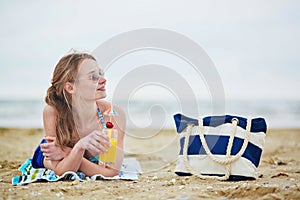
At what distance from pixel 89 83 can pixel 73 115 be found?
14.3 inches

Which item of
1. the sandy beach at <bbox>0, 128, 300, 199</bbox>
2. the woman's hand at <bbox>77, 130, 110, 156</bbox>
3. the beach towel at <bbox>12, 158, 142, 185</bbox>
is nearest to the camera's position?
the sandy beach at <bbox>0, 128, 300, 199</bbox>

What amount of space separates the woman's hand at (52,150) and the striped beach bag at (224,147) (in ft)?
3.59

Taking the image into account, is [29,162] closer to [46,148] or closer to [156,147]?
[46,148]

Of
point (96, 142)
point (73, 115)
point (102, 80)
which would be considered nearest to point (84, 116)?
point (73, 115)

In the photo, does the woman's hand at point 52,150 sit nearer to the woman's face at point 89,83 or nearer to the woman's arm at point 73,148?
the woman's arm at point 73,148

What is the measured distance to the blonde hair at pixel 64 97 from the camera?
331cm

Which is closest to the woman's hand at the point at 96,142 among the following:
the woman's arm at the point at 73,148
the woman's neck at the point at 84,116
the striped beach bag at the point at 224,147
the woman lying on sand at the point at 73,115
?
the woman's arm at the point at 73,148

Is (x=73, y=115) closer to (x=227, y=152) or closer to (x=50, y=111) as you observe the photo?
(x=50, y=111)

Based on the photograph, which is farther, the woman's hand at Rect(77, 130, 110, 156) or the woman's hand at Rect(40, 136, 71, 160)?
the woman's hand at Rect(40, 136, 71, 160)

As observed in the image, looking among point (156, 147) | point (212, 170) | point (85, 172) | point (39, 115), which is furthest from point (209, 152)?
point (39, 115)

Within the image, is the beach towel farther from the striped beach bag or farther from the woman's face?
the woman's face

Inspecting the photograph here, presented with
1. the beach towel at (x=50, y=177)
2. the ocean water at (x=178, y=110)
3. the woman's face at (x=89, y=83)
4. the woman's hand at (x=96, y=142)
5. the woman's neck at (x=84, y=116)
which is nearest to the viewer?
the woman's hand at (x=96, y=142)

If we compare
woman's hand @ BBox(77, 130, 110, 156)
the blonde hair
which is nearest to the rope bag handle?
woman's hand @ BBox(77, 130, 110, 156)

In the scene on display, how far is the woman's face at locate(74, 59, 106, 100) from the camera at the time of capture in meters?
3.33
